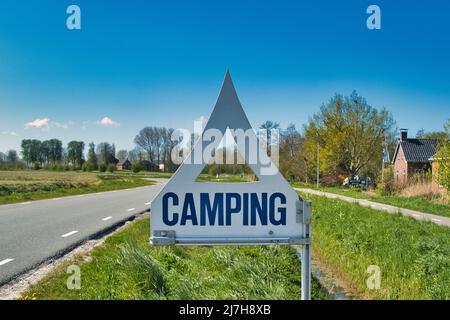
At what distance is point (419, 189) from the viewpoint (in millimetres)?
25438

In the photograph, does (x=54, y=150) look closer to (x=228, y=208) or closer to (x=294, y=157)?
(x=294, y=157)

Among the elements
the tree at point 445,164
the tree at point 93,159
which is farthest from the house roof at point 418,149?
the tree at point 93,159

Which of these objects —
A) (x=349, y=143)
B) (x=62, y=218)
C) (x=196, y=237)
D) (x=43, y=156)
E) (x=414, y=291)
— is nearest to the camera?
(x=196, y=237)

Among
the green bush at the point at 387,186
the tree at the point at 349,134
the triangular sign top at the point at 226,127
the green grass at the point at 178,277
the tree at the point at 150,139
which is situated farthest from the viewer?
the tree at the point at 349,134

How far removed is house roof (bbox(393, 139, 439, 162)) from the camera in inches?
1709

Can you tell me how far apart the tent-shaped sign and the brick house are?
43157 millimetres

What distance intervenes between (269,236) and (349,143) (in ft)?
132

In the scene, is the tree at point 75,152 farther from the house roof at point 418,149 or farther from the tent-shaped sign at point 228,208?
the tent-shaped sign at point 228,208

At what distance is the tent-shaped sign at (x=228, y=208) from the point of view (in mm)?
3451

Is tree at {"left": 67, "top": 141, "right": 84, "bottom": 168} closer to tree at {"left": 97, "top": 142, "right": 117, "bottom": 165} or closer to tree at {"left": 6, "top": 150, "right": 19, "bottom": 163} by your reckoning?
tree at {"left": 97, "top": 142, "right": 117, "bottom": 165}

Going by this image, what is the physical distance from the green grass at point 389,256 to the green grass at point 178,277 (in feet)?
3.10

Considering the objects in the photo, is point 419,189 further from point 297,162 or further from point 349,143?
point 297,162
